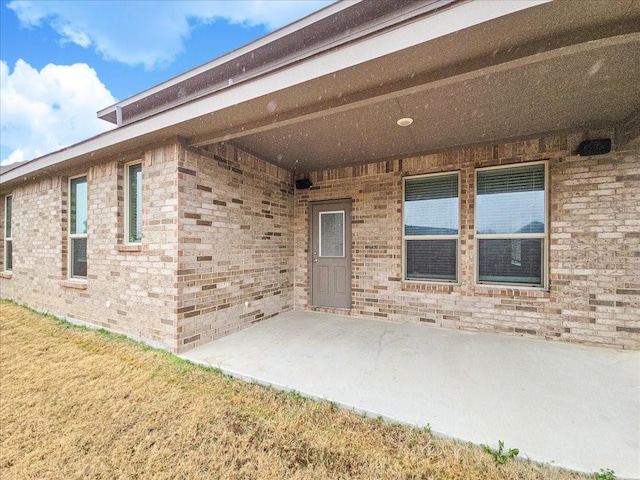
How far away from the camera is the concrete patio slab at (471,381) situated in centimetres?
186

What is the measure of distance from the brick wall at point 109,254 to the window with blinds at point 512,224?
417 centimetres

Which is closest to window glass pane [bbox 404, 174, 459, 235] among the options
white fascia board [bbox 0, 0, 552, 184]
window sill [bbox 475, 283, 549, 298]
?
window sill [bbox 475, 283, 549, 298]

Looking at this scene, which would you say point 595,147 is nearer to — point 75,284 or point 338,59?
point 338,59

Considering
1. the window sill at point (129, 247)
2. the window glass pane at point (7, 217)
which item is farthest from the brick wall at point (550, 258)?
the window glass pane at point (7, 217)

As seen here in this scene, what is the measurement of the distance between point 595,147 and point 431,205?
1.96m

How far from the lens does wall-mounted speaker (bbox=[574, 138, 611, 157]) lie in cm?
332

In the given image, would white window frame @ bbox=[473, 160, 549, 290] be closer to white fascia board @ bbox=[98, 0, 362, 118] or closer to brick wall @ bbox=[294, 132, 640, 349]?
brick wall @ bbox=[294, 132, 640, 349]

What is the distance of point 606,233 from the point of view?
11.1 ft

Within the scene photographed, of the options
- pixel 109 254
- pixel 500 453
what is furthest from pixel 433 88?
pixel 109 254

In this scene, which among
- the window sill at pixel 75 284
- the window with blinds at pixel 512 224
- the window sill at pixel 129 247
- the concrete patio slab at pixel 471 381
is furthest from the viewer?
the window sill at pixel 75 284

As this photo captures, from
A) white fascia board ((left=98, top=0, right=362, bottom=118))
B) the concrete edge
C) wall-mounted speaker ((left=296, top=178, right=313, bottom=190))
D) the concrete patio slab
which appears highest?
white fascia board ((left=98, top=0, right=362, bottom=118))

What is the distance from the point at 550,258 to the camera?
3.66m

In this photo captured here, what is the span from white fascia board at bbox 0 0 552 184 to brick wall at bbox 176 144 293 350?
594mm

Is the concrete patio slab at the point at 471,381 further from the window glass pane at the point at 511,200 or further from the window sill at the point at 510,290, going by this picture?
the window glass pane at the point at 511,200
